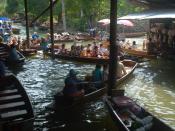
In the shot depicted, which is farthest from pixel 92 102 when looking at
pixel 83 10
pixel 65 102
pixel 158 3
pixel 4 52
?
pixel 83 10

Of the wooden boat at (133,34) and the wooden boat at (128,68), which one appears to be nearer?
the wooden boat at (128,68)

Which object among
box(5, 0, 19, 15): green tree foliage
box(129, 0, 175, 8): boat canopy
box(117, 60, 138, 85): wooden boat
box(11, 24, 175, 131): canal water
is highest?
box(5, 0, 19, 15): green tree foliage

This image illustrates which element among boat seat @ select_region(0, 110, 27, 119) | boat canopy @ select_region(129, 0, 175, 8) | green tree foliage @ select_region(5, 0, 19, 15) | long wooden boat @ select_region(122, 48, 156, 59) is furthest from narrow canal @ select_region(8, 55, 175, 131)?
green tree foliage @ select_region(5, 0, 19, 15)

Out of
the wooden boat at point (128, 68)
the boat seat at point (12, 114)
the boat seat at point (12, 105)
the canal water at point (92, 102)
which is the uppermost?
the wooden boat at point (128, 68)

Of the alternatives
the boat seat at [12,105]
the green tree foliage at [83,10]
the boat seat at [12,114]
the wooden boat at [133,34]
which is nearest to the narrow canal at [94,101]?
the boat seat at [12,105]

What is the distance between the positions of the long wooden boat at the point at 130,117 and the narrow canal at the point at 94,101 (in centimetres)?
86

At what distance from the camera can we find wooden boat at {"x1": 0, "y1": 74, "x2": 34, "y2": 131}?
10680 millimetres

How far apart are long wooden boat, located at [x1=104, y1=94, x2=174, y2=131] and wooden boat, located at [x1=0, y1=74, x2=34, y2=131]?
8.92 feet

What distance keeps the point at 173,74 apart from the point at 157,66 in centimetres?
283

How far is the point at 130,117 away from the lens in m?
12.1

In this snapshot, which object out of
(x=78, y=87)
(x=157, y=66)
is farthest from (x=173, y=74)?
(x=78, y=87)

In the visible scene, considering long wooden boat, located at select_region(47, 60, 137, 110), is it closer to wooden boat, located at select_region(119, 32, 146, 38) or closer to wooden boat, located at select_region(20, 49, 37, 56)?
wooden boat, located at select_region(20, 49, 37, 56)

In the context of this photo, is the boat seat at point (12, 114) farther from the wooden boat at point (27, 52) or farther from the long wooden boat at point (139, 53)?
the wooden boat at point (27, 52)

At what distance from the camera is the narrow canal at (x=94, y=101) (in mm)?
13859
